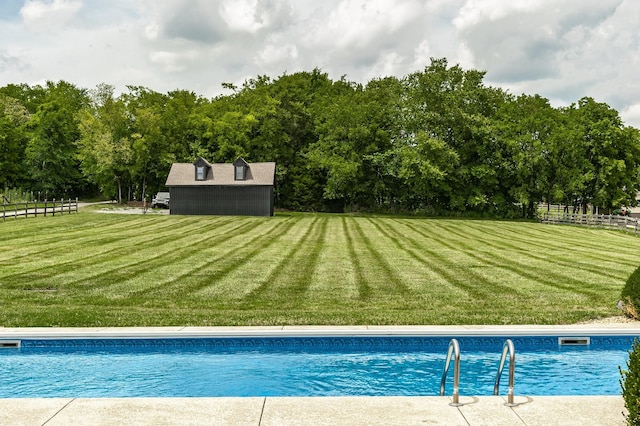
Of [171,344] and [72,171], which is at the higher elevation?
[72,171]

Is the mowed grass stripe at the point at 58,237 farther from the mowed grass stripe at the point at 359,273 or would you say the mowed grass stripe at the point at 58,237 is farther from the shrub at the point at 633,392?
the shrub at the point at 633,392

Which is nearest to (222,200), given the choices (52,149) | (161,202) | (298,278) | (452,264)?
(161,202)

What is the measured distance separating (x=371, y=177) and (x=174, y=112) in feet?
86.2

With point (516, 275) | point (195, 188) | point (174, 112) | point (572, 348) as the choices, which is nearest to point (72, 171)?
point (174, 112)

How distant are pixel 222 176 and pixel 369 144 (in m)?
18.2

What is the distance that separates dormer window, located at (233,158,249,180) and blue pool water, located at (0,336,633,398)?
4380 cm

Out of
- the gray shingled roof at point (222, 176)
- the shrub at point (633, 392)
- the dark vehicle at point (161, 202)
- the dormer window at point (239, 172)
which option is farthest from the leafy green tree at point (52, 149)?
the shrub at point (633, 392)

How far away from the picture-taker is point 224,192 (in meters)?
52.7

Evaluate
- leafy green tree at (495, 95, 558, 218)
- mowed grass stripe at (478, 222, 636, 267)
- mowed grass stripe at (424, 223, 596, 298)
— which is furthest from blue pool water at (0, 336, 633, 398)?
leafy green tree at (495, 95, 558, 218)

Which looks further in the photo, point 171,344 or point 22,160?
point 22,160

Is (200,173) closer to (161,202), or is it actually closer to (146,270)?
(161,202)

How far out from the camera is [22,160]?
222 ft

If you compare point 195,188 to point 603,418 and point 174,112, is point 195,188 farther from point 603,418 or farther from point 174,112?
point 603,418

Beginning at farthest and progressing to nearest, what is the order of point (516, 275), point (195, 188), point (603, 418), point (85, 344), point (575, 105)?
point (575, 105)
point (195, 188)
point (516, 275)
point (85, 344)
point (603, 418)
